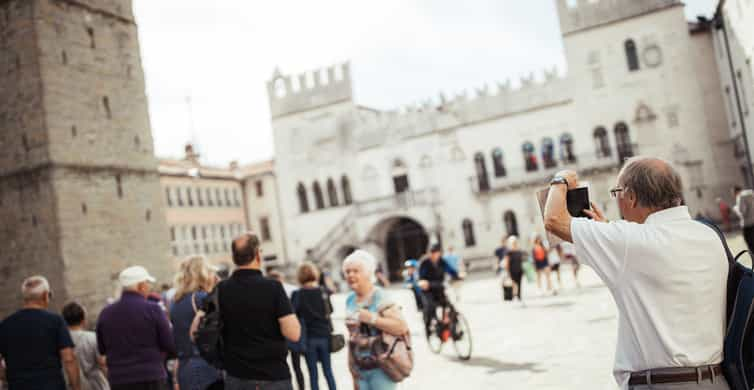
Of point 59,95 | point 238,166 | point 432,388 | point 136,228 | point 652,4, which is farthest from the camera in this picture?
point 238,166

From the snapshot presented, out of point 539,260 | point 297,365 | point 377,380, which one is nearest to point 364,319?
point 377,380

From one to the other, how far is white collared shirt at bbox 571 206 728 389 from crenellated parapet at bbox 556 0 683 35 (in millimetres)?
33248

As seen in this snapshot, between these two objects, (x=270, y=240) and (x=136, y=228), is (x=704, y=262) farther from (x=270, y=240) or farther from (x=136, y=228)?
(x=270, y=240)

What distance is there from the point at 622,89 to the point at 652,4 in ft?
13.6

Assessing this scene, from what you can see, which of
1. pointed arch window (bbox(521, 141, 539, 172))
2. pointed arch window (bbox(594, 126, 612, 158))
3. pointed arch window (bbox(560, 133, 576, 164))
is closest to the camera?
pointed arch window (bbox(594, 126, 612, 158))

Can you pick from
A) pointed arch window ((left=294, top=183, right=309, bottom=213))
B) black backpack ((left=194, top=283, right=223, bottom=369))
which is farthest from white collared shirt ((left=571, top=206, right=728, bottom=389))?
pointed arch window ((left=294, top=183, right=309, bottom=213))

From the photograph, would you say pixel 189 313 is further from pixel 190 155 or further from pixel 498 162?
pixel 190 155

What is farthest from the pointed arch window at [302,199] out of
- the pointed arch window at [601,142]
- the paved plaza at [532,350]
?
the paved plaza at [532,350]

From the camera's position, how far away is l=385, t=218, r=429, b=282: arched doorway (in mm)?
38531

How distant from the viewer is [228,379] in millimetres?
4594

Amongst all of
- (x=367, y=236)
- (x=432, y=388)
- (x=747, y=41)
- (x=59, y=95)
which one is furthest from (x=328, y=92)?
(x=432, y=388)

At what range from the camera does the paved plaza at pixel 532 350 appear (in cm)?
827

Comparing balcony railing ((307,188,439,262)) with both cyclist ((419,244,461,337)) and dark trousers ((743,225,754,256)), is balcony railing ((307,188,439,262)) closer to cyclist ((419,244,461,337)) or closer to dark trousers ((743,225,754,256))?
cyclist ((419,244,461,337))

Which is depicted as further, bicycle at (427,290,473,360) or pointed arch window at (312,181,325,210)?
pointed arch window at (312,181,325,210)
